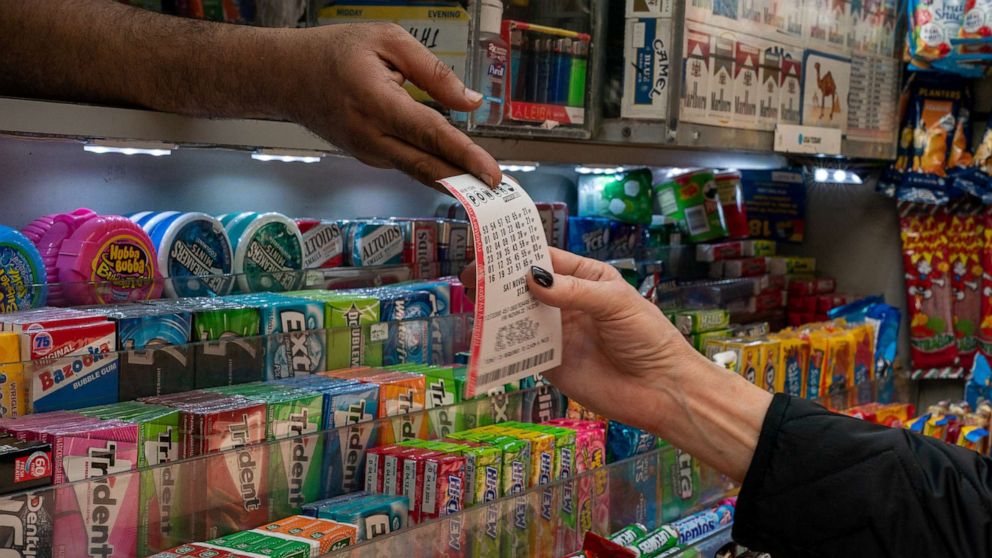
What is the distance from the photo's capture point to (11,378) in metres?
1.64

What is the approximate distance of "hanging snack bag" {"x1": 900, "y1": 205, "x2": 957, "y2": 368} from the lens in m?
3.93

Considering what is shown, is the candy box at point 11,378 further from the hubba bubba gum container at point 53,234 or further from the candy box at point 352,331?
the candy box at point 352,331

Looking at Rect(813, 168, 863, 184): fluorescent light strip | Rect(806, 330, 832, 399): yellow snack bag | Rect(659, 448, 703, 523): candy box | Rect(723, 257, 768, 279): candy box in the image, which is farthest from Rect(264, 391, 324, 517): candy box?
Rect(813, 168, 863, 184): fluorescent light strip

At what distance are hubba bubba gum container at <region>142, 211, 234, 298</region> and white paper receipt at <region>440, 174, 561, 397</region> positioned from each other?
93cm

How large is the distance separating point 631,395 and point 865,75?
2.12m

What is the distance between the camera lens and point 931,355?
3.96 metres

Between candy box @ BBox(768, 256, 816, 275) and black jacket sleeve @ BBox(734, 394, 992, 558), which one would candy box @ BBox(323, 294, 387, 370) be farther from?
candy box @ BBox(768, 256, 816, 275)

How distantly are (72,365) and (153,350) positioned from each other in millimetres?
147

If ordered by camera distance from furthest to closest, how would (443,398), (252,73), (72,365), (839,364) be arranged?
(839,364)
(443,398)
(72,365)
(252,73)

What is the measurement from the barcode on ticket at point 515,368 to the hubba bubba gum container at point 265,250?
3.09 feet

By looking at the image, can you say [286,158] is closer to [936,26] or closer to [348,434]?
[348,434]

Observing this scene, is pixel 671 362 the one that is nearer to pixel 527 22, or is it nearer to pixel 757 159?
pixel 527 22

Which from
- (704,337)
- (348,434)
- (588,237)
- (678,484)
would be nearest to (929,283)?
(704,337)

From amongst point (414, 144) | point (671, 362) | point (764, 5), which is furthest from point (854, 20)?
point (414, 144)
